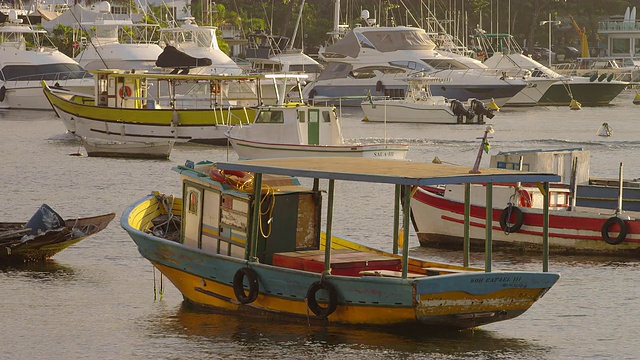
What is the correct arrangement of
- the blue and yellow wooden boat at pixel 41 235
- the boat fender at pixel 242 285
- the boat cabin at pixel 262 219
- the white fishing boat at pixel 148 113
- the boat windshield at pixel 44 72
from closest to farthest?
1. the boat fender at pixel 242 285
2. the boat cabin at pixel 262 219
3. the blue and yellow wooden boat at pixel 41 235
4. the white fishing boat at pixel 148 113
5. the boat windshield at pixel 44 72

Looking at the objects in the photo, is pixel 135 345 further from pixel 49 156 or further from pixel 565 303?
pixel 49 156

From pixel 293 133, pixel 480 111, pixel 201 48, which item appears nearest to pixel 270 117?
pixel 293 133

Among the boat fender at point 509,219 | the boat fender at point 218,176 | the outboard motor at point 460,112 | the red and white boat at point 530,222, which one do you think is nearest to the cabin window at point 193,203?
the boat fender at point 218,176

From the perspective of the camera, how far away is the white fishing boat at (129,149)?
4453cm

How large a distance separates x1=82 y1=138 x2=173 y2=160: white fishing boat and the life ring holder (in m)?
3.30

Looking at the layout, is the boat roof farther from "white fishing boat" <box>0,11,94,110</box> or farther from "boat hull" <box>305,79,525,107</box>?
"white fishing boat" <box>0,11,94,110</box>

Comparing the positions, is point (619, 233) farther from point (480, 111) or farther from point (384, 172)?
point (480, 111)

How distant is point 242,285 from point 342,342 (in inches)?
67.1

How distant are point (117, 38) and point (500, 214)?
2203 inches

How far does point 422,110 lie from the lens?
63750 mm

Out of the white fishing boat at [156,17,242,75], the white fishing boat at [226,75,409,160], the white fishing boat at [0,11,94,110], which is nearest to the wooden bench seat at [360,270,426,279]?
the white fishing boat at [226,75,409,160]

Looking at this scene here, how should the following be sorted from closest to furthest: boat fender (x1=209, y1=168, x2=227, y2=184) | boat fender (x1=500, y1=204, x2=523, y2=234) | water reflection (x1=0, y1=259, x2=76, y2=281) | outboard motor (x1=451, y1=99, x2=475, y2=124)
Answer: boat fender (x1=209, y1=168, x2=227, y2=184) → water reflection (x1=0, y1=259, x2=76, y2=281) → boat fender (x1=500, y1=204, x2=523, y2=234) → outboard motor (x1=451, y1=99, x2=475, y2=124)

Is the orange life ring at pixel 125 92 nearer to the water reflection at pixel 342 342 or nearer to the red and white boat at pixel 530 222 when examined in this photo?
the red and white boat at pixel 530 222

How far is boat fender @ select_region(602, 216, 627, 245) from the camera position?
A: 2422 centimetres
